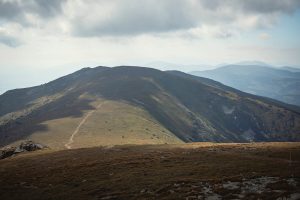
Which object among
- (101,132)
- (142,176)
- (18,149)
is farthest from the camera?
(101,132)

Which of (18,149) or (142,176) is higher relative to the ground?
(142,176)

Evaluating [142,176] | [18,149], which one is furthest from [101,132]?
[142,176]

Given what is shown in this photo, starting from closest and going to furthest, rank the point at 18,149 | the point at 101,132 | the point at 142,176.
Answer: the point at 142,176
the point at 18,149
the point at 101,132

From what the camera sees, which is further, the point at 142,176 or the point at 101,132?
the point at 101,132

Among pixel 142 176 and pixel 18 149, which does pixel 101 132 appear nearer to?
pixel 18 149

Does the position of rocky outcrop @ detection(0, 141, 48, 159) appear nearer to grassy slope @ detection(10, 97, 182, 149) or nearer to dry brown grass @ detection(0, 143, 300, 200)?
grassy slope @ detection(10, 97, 182, 149)

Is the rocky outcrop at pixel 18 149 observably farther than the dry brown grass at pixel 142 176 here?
Yes

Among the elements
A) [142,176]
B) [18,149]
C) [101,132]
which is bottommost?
[101,132]

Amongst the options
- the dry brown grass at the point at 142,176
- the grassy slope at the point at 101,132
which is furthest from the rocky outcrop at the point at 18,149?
the dry brown grass at the point at 142,176

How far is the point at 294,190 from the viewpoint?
28.0 metres

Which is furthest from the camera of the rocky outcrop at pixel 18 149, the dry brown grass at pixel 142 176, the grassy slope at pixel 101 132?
the grassy slope at pixel 101 132

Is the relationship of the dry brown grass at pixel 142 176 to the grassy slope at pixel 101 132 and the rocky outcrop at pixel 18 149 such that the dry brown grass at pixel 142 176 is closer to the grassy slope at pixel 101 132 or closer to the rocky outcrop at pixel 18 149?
the rocky outcrop at pixel 18 149

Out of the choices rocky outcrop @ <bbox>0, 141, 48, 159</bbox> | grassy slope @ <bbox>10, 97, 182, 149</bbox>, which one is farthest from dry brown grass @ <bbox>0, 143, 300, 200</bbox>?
grassy slope @ <bbox>10, 97, 182, 149</bbox>

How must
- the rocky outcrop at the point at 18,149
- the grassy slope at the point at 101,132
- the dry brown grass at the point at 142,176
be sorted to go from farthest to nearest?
the grassy slope at the point at 101,132 < the rocky outcrop at the point at 18,149 < the dry brown grass at the point at 142,176
